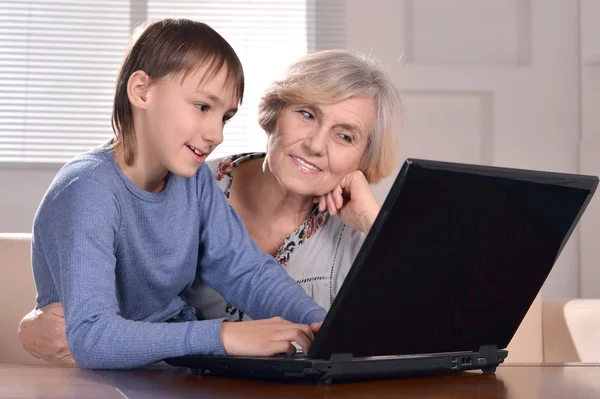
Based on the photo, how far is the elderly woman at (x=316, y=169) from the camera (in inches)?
65.7

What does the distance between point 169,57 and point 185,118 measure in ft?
0.33

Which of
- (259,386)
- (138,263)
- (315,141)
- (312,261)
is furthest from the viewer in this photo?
(312,261)

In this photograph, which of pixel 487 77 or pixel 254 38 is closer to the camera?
pixel 487 77

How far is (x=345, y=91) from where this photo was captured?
1.66 meters

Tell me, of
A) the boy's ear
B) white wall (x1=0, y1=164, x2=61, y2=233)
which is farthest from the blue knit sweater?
white wall (x1=0, y1=164, x2=61, y2=233)

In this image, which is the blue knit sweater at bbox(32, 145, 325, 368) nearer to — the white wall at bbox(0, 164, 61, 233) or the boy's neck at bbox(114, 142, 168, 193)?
the boy's neck at bbox(114, 142, 168, 193)

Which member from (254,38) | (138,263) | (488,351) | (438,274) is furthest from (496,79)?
(438,274)

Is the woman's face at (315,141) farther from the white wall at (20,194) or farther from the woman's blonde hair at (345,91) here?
the white wall at (20,194)

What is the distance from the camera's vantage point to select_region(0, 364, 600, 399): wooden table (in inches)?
30.4

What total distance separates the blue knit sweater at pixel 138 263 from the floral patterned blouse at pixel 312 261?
0.83 ft

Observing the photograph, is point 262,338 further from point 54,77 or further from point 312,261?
point 54,77

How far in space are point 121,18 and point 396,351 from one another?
97.2 inches

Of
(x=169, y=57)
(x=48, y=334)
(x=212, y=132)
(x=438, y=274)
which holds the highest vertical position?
(x=169, y=57)

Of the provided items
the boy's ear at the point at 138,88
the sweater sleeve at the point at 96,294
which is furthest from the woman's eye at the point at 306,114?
the sweater sleeve at the point at 96,294
